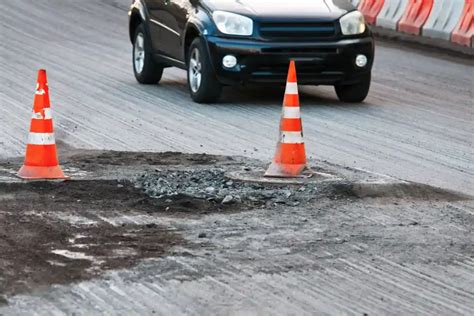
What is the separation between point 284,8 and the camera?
627 inches

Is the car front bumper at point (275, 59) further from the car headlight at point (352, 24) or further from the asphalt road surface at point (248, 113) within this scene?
the asphalt road surface at point (248, 113)

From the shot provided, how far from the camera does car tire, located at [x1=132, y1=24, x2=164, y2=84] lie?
17.7m

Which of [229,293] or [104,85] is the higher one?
[229,293]

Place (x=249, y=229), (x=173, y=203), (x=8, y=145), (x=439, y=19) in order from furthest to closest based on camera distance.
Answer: (x=439, y=19) → (x=8, y=145) → (x=173, y=203) → (x=249, y=229)

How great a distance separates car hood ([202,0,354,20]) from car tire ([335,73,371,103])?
816mm

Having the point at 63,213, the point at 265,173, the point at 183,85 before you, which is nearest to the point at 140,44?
the point at 183,85

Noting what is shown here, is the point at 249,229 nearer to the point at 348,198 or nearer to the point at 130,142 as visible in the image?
the point at 348,198

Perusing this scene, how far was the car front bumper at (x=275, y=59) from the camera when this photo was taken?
15547 mm

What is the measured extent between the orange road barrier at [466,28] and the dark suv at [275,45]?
597cm

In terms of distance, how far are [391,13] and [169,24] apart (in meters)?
7.69

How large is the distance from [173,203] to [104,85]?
809cm

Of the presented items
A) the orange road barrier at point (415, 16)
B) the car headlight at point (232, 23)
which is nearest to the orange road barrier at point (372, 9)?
the orange road barrier at point (415, 16)

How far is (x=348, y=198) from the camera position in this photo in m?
9.80

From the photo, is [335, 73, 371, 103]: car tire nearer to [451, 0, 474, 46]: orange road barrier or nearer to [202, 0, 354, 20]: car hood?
[202, 0, 354, 20]: car hood
